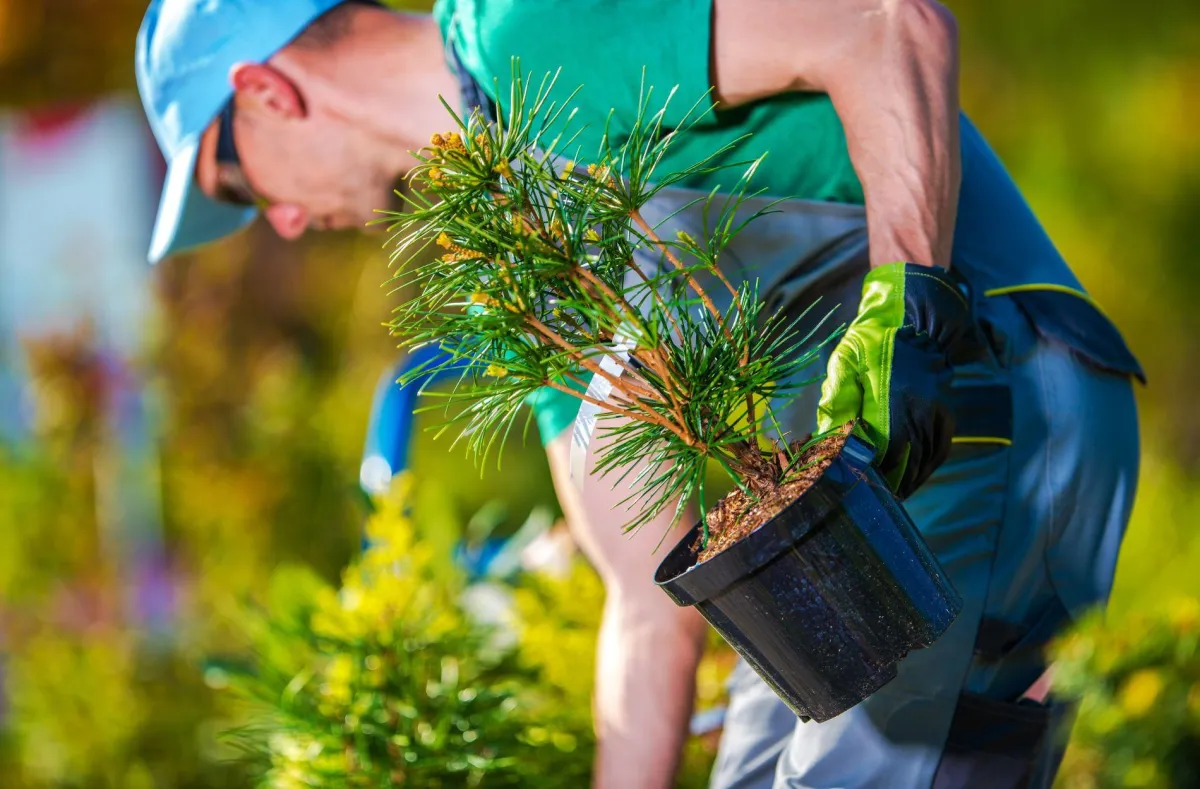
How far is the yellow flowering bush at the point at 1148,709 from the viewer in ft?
5.46

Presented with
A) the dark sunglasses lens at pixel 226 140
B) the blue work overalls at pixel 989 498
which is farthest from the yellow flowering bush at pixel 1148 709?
the dark sunglasses lens at pixel 226 140

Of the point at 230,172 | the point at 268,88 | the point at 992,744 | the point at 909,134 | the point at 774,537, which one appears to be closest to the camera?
the point at 774,537

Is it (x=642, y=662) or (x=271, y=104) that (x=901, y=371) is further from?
(x=271, y=104)

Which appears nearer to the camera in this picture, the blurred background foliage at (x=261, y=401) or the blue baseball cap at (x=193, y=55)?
the blue baseball cap at (x=193, y=55)

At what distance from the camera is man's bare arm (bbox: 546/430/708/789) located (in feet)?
3.70

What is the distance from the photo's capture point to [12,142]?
12.6 feet

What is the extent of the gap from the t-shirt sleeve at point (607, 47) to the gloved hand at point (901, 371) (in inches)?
8.5

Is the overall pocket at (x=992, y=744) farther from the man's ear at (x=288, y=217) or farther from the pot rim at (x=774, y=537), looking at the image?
the man's ear at (x=288, y=217)

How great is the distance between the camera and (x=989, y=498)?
1.00 meters

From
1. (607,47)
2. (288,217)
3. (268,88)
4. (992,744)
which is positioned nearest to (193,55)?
(268,88)

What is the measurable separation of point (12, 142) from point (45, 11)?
1.35 ft

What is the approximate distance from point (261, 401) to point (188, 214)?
2226mm

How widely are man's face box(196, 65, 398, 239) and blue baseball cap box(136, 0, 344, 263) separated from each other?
0.03 meters

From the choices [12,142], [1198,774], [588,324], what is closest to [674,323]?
[588,324]
